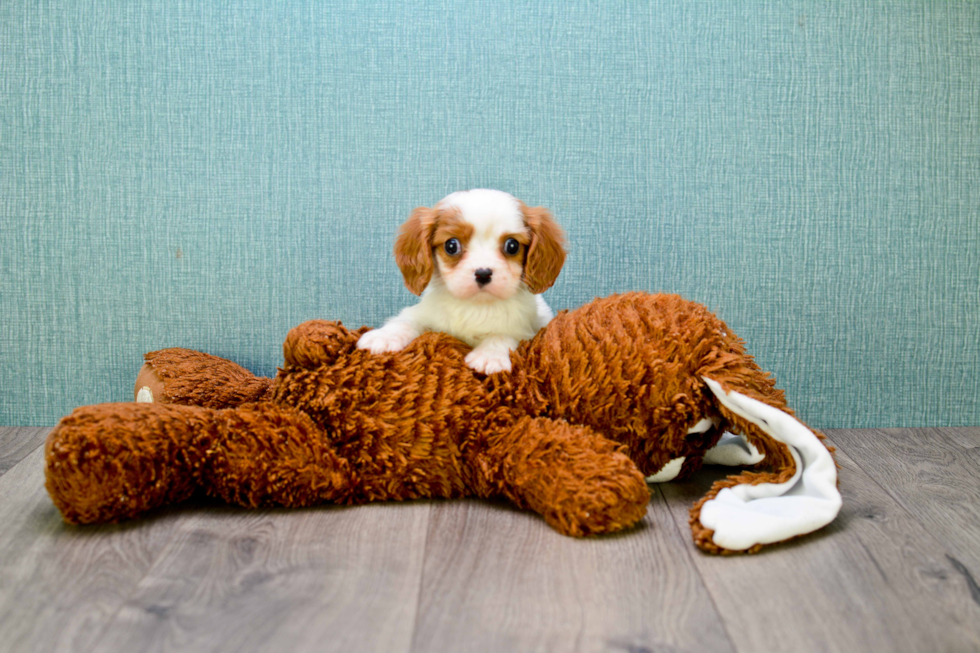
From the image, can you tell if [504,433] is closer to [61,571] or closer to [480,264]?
[480,264]

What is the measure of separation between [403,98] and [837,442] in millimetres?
1268

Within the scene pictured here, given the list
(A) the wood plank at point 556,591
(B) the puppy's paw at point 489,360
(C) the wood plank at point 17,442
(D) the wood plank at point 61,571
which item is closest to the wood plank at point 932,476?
(A) the wood plank at point 556,591

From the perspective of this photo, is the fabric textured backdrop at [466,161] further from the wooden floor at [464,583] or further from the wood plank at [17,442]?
the wooden floor at [464,583]

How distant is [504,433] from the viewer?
1.26m

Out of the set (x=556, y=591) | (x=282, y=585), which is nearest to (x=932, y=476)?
(x=556, y=591)

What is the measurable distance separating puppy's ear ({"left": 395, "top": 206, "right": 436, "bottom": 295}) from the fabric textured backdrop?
0.41 m

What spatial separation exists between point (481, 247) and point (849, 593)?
2.50 feet

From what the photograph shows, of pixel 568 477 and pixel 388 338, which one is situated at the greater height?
pixel 388 338

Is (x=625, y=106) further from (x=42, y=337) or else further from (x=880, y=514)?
(x=42, y=337)

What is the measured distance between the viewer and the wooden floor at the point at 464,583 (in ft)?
2.80

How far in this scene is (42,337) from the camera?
177 cm

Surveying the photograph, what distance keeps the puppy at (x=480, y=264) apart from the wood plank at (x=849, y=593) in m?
0.46

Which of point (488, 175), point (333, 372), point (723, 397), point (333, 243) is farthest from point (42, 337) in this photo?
point (723, 397)

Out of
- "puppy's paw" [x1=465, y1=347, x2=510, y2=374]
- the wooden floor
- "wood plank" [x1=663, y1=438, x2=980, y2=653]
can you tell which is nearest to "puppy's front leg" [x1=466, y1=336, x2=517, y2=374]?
"puppy's paw" [x1=465, y1=347, x2=510, y2=374]
